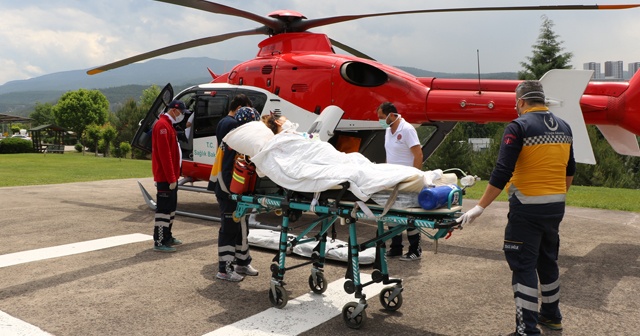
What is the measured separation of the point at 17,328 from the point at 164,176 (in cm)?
299

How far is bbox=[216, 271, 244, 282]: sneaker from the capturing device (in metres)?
5.54

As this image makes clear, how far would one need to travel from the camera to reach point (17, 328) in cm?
421

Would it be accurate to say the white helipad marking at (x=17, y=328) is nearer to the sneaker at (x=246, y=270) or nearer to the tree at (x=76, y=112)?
the sneaker at (x=246, y=270)

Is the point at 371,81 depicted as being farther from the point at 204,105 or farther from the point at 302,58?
the point at 204,105

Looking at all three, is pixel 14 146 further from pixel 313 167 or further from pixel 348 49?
pixel 313 167

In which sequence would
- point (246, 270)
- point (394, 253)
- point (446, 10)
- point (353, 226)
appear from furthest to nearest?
1. point (446, 10)
2. point (394, 253)
3. point (246, 270)
4. point (353, 226)

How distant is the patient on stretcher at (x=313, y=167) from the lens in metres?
4.14

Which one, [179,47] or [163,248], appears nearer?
[163,248]

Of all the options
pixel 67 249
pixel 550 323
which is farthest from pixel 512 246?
pixel 67 249

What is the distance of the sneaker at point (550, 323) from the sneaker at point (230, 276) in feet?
9.62

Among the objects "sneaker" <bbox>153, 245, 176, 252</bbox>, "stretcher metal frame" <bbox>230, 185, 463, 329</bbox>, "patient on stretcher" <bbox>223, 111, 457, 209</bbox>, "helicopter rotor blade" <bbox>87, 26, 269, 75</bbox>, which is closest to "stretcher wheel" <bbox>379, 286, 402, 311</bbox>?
"stretcher metal frame" <bbox>230, 185, 463, 329</bbox>

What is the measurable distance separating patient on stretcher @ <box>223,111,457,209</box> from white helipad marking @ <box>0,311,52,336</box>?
2218 mm

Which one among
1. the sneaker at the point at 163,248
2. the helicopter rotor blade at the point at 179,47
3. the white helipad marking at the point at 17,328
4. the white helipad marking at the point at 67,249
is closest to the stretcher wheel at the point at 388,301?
the white helipad marking at the point at 17,328

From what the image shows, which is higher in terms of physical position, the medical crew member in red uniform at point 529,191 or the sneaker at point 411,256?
the medical crew member in red uniform at point 529,191
